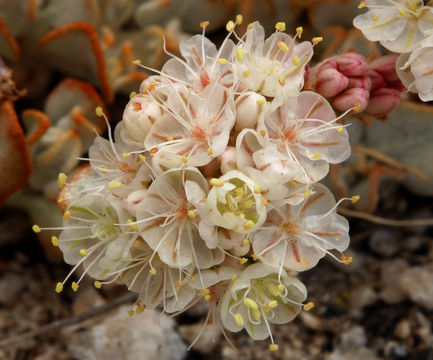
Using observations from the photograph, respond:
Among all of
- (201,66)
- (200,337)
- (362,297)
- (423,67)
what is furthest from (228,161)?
(362,297)

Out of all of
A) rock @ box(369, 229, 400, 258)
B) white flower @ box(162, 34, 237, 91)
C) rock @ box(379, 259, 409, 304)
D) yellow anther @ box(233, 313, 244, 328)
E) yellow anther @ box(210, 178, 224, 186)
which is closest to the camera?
yellow anther @ box(210, 178, 224, 186)

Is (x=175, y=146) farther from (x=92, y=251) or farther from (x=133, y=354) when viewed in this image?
(x=133, y=354)

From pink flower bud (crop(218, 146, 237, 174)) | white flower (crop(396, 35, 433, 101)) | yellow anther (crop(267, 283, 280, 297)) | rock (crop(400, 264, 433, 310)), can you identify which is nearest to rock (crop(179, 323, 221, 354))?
yellow anther (crop(267, 283, 280, 297))

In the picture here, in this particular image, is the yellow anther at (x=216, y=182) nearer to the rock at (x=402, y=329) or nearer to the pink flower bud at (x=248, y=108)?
the pink flower bud at (x=248, y=108)

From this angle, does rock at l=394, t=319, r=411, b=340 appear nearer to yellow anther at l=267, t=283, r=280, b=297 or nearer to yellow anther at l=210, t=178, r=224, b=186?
yellow anther at l=267, t=283, r=280, b=297

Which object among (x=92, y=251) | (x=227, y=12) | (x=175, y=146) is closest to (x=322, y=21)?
(x=227, y=12)

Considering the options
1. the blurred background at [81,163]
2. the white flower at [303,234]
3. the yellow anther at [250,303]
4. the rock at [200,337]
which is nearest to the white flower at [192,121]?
the white flower at [303,234]

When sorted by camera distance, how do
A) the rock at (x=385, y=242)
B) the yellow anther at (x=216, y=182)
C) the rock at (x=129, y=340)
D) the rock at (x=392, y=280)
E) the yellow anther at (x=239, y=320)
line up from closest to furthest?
the yellow anther at (x=216, y=182)
the yellow anther at (x=239, y=320)
the rock at (x=129, y=340)
the rock at (x=392, y=280)
the rock at (x=385, y=242)

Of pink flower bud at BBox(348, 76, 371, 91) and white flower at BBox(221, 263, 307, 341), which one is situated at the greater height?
pink flower bud at BBox(348, 76, 371, 91)
